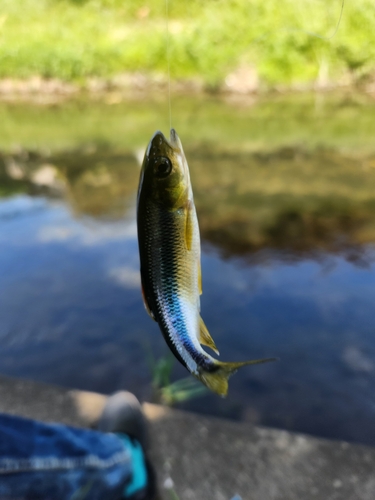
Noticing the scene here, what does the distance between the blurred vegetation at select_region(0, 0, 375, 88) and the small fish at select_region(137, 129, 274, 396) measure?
10.1 m

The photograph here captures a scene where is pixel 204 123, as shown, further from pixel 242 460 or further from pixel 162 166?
pixel 162 166

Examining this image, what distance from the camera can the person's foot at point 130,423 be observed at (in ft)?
7.76

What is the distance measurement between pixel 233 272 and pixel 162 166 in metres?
3.96

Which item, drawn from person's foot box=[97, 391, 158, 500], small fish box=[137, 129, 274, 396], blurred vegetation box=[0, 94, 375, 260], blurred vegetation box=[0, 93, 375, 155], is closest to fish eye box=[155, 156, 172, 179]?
small fish box=[137, 129, 274, 396]

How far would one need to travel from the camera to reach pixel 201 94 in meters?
12.5

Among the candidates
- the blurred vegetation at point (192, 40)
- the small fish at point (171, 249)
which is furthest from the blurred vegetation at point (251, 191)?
the blurred vegetation at point (192, 40)

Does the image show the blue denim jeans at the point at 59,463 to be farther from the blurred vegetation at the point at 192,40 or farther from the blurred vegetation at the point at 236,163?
the blurred vegetation at the point at 192,40

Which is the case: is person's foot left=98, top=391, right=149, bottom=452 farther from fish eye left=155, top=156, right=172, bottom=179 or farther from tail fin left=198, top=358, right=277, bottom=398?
fish eye left=155, top=156, right=172, bottom=179

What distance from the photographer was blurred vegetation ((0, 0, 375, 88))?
10664 millimetres

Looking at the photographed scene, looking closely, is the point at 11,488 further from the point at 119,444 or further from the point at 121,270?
the point at 121,270

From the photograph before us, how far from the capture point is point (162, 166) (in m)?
1.02

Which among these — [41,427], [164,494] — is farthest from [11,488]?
[164,494]

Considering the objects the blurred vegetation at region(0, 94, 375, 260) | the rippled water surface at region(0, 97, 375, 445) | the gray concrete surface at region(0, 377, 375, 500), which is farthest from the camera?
the blurred vegetation at region(0, 94, 375, 260)

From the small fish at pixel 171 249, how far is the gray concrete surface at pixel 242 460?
1.62m
